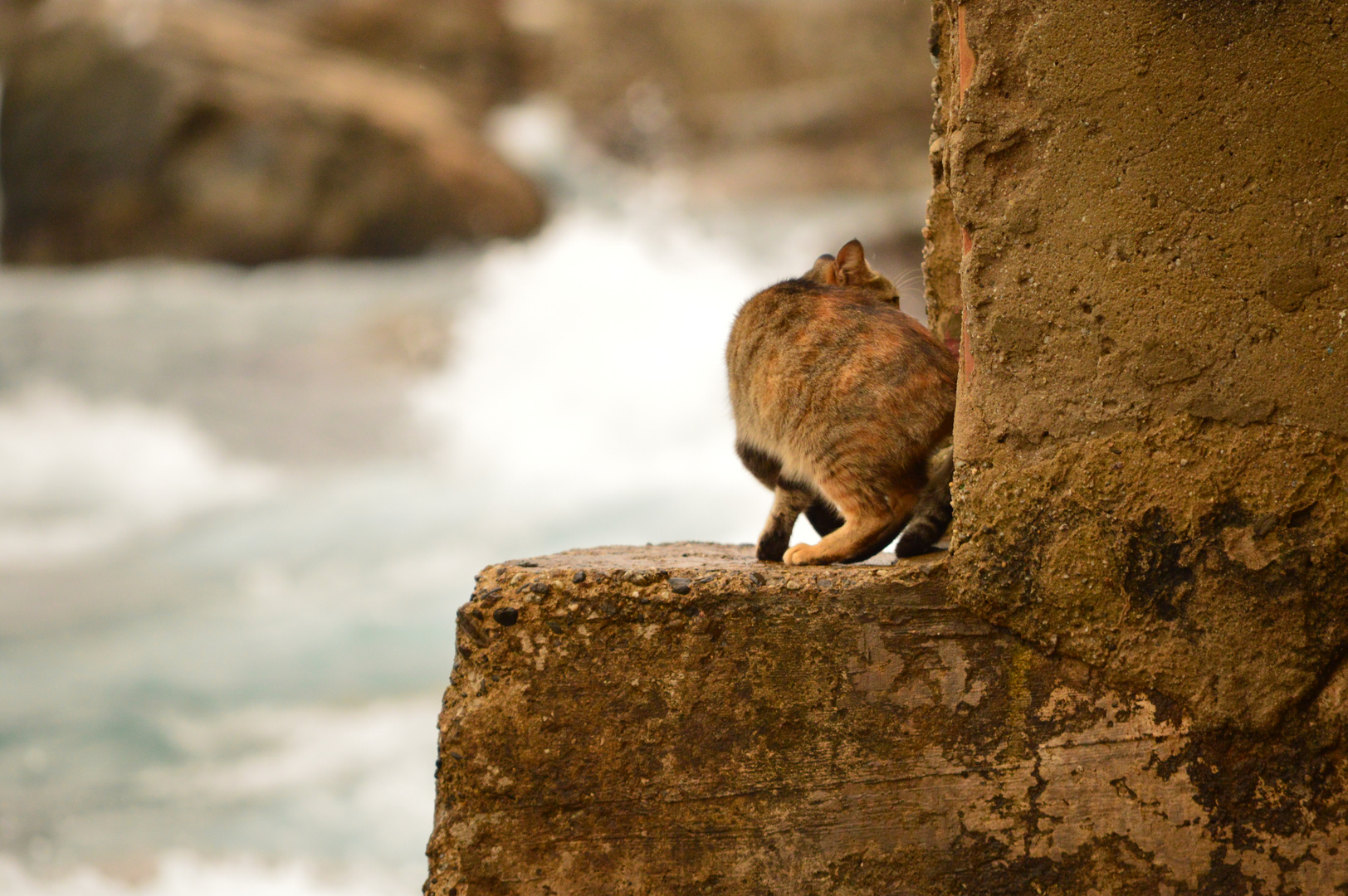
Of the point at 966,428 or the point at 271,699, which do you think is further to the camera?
the point at 271,699

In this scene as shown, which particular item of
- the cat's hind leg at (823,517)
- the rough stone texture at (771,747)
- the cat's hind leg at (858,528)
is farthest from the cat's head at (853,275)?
the rough stone texture at (771,747)

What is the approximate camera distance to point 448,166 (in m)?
13.1

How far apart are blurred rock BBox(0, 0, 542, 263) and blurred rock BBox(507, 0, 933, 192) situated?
312 cm

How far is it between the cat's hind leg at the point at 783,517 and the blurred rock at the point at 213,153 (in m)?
10.8

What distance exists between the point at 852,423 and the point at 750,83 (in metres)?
14.8

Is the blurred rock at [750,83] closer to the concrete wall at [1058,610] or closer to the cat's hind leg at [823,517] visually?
the cat's hind leg at [823,517]

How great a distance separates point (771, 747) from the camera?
82.7 inches

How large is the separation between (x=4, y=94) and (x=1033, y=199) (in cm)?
1420

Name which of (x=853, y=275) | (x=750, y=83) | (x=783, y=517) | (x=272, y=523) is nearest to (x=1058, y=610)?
(x=783, y=517)

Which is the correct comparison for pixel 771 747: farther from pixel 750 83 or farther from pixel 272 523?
pixel 750 83

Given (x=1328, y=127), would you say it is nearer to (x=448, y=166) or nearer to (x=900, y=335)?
(x=900, y=335)

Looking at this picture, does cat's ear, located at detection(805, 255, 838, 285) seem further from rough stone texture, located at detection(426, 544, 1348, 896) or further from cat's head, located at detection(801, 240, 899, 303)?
rough stone texture, located at detection(426, 544, 1348, 896)

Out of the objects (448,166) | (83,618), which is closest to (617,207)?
(448,166)

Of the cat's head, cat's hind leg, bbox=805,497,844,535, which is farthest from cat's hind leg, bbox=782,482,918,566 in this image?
the cat's head
